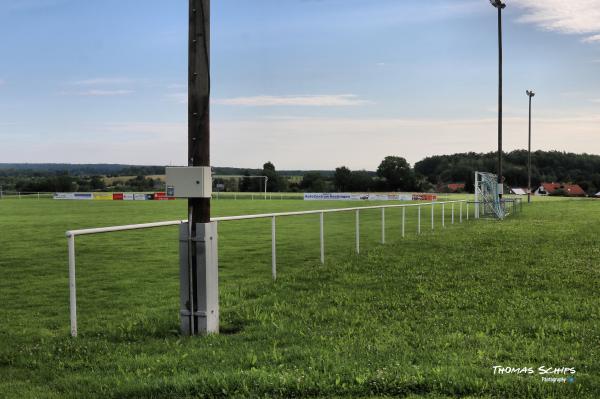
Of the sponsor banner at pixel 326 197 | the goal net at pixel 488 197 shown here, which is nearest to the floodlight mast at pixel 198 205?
the goal net at pixel 488 197

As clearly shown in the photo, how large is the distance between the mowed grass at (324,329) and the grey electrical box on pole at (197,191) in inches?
13.0

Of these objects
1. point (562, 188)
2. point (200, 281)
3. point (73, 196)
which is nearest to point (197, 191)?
point (200, 281)

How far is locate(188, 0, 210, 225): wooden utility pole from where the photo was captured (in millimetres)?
5262

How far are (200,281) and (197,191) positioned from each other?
2.74ft

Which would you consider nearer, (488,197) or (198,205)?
(198,205)

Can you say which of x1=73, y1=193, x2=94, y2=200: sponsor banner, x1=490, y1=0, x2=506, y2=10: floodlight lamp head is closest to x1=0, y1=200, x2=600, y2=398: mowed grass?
x1=490, y1=0, x2=506, y2=10: floodlight lamp head

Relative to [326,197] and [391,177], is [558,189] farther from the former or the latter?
[326,197]

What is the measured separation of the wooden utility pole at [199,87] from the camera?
5262 mm

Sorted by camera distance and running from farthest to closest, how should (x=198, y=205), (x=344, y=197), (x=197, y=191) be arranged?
1. (x=344, y=197)
2. (x=198, y=205)
3. (x=197, y=191)

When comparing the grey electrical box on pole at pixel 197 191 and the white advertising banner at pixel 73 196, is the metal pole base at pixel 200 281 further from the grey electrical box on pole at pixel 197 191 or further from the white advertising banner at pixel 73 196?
the white advertising banner at pixel 73 196

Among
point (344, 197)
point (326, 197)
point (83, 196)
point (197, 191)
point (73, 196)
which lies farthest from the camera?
point (83, 196)

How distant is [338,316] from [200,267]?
5.19ft

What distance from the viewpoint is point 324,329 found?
5.41m

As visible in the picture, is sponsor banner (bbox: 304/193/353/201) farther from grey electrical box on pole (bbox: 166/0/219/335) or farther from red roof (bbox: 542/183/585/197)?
red roof (bbox: 542/183/585/197)
